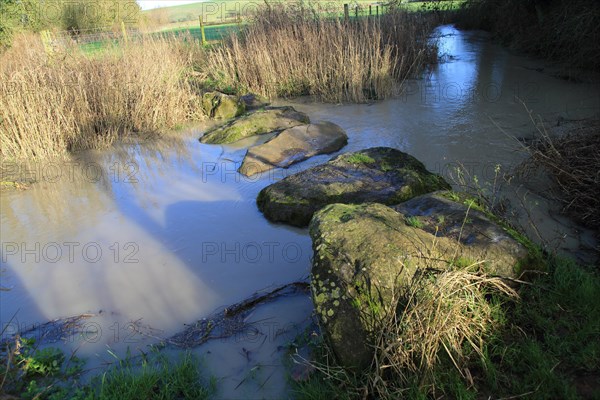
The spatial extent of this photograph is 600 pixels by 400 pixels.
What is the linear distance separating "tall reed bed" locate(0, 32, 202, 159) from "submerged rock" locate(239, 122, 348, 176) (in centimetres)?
289

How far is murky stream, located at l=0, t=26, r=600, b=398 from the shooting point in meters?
3.38

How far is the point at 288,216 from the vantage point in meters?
4.76

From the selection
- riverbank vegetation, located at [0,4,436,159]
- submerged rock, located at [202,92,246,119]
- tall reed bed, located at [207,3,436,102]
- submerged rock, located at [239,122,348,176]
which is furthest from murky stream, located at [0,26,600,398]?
submerged rock, located at [202,92,246,119]

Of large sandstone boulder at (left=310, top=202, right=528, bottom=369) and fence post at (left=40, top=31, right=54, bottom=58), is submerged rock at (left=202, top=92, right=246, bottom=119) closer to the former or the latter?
fence post at (left=40, top=31, right=54, bottom=58)

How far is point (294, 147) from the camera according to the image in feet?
23.2

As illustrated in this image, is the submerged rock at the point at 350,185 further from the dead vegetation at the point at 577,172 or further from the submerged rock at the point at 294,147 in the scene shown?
the submerged rock at the point at 294,147

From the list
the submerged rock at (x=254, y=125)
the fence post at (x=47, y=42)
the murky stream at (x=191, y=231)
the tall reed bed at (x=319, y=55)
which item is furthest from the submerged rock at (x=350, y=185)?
the fence post at (x=47, y=42)

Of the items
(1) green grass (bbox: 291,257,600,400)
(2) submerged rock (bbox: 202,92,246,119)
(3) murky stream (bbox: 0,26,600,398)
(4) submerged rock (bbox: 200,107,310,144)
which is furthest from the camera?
(2) submerged rock (bbox: 202,92,246,119)

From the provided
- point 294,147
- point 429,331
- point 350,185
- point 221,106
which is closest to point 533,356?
point 429,331

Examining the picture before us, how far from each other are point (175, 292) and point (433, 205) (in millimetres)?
2283

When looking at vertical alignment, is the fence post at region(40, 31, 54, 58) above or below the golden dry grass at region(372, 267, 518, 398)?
above

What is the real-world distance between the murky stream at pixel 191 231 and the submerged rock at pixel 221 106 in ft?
3.33

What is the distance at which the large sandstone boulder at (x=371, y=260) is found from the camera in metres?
2.59

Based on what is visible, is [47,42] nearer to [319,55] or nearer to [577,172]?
[319,55]
